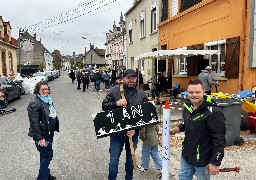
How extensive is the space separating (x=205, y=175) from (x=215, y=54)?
9.44 m

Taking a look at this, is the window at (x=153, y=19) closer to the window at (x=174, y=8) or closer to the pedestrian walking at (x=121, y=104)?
the window at (x=174, y=8)

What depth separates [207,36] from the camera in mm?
12008

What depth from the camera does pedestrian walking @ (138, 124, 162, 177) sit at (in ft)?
15.5

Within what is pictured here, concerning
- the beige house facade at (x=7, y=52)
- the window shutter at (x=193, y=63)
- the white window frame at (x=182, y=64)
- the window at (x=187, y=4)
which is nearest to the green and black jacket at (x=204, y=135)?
the window shutter at (x=193, y=63)

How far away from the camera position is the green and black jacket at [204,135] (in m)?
2.83

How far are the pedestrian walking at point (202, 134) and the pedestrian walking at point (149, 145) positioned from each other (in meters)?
1.55

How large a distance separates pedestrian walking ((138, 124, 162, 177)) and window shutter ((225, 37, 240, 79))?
6.45 meters

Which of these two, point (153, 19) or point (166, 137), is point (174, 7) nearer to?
point (153, 19)

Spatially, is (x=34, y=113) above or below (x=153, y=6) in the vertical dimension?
below

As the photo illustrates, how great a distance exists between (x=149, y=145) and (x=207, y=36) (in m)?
8.69

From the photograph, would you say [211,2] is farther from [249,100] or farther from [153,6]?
[153,6]

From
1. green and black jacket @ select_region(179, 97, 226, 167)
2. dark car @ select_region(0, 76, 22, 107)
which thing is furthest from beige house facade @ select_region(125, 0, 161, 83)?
green and black jacket @ select_region(179, 97, 226, 167)

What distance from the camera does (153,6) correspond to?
19.2m

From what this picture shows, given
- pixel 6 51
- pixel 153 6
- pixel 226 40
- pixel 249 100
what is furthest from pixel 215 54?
pixel 6 51
